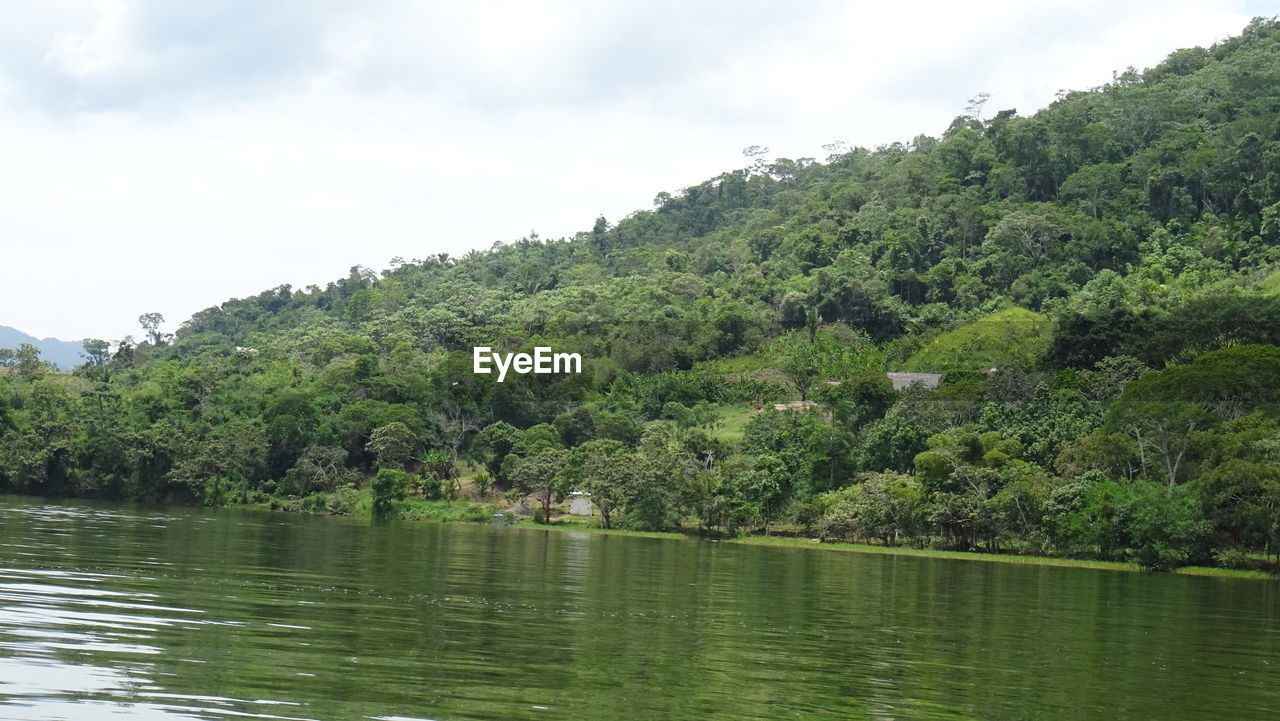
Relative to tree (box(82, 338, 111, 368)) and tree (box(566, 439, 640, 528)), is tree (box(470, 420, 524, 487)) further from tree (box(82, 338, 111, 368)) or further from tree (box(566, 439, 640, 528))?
tree (box(82, 338, 111, 368))

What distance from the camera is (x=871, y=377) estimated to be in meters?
74.3

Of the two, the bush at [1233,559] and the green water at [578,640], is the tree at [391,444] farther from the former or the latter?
the bush at [1233,559]

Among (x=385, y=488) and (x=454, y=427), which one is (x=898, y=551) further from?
(x=454, y=427)

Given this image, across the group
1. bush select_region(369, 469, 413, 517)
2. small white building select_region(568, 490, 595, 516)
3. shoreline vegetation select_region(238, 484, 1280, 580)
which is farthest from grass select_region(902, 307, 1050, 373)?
bush select_region(369, 469, 413, 517)

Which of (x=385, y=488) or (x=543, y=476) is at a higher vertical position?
(x=543, y=476)

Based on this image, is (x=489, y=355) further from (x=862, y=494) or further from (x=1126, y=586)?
(x=1126, y=586)

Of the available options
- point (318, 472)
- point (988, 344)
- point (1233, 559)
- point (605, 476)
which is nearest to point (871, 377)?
point (988, 344)

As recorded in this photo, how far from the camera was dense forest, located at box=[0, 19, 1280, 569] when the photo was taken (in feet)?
184

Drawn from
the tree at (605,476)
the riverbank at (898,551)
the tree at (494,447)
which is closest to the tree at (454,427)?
the tree at (494,447)

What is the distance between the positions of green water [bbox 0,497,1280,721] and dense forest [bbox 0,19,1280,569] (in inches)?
721

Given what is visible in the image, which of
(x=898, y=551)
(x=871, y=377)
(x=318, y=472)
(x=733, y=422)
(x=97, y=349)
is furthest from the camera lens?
(x=97, y=349)

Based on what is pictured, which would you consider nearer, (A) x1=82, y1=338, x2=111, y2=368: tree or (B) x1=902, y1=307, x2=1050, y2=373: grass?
(B) x1=902, y1=307, x2=1050, y2=373: grass

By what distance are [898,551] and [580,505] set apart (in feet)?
79.6

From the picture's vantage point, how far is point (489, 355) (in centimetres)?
9981
